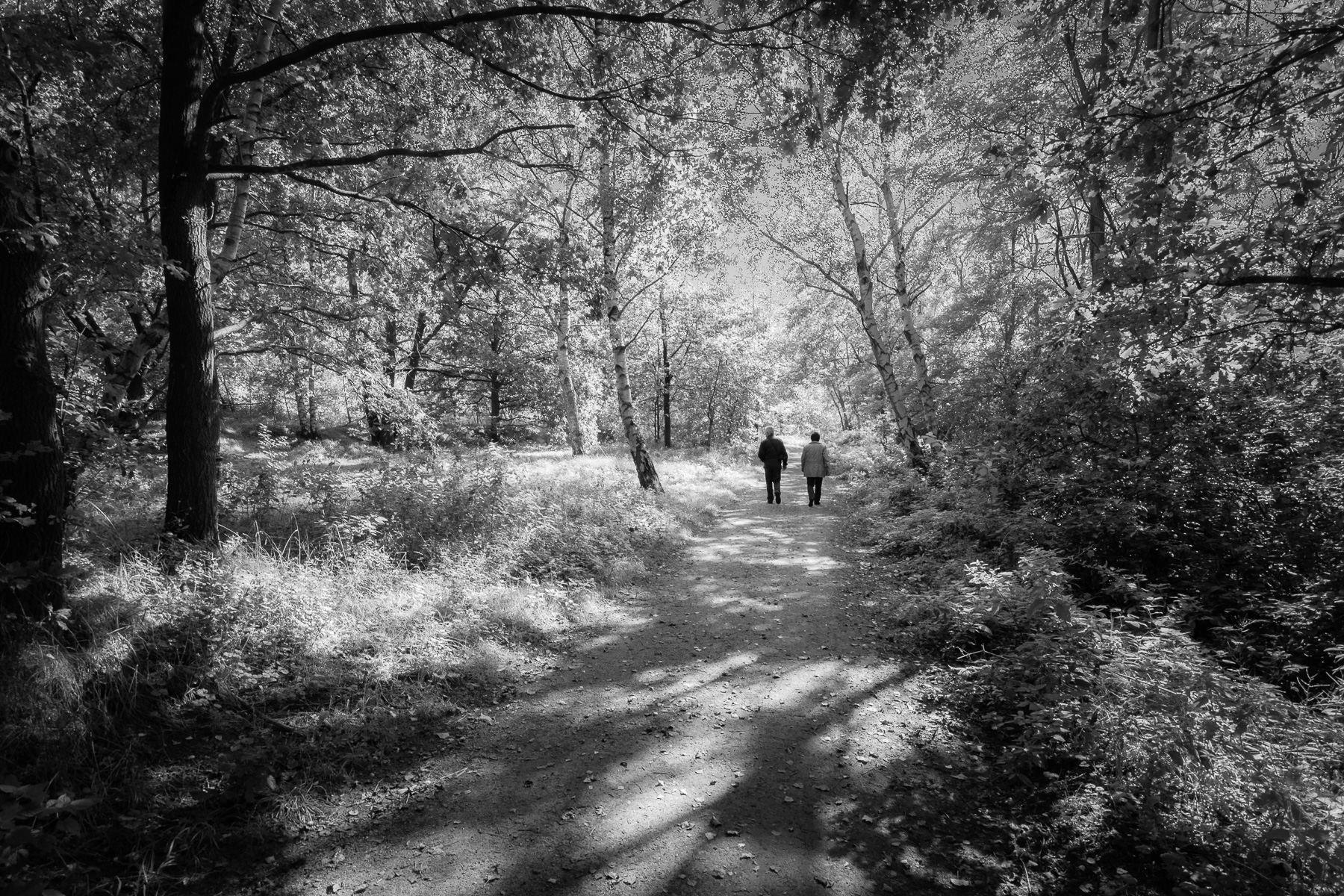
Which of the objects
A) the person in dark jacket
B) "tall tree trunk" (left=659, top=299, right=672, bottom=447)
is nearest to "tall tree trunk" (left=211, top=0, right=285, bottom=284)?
the person in dark jacket

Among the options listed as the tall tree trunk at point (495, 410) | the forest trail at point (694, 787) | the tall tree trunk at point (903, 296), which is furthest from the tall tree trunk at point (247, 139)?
the tall tree trunk at point (495, 410)

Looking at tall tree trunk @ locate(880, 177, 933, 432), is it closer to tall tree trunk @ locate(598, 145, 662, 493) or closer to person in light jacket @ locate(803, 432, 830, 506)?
person in light jacket @ locate(803, 432, 830, 506)

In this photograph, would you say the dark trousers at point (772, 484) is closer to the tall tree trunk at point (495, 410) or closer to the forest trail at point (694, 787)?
the forest trail at point (694, 787)

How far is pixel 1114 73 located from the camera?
192 inches

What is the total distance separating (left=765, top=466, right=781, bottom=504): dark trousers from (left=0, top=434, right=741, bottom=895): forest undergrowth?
7.60m

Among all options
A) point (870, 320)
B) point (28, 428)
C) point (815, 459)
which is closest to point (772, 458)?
point (815, 459)

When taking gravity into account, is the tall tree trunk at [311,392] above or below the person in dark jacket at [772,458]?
above

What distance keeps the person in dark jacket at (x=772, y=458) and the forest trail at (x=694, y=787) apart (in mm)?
8615

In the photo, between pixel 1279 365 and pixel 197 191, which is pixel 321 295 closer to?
pixel 197 191

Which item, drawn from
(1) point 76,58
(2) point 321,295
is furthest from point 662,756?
(2) point 321,295

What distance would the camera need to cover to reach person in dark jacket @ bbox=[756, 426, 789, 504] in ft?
47.9

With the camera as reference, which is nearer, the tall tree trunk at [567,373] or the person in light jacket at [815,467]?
the person in light jacket at [815,467]

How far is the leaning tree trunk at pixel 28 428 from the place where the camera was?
3957mm

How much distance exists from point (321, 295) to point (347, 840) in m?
10.3
